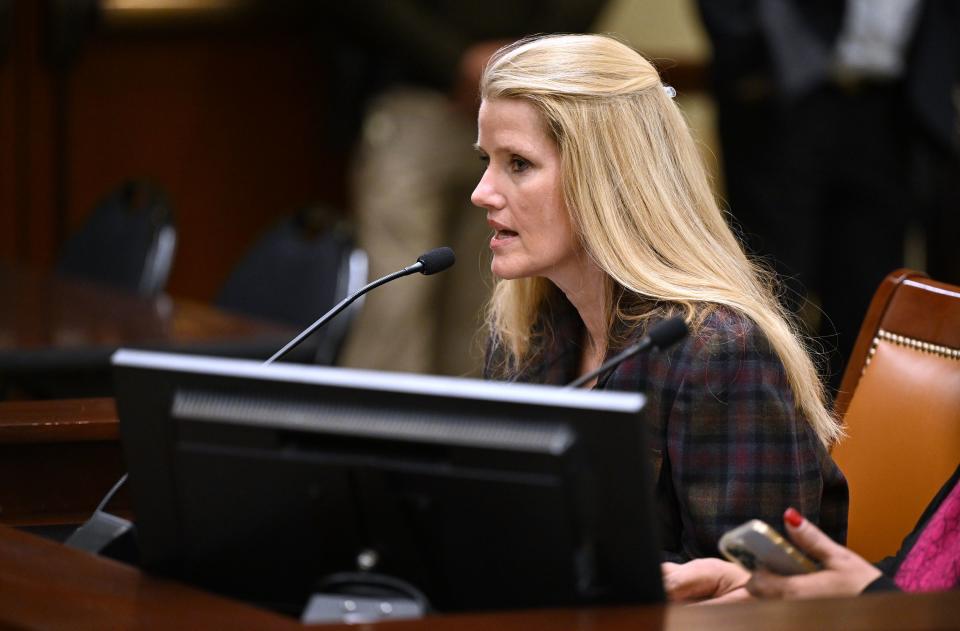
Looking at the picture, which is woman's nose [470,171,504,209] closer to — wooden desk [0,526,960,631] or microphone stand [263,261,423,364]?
microphone stand [263,261,423,364]

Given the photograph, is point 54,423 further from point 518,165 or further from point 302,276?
point 302,276

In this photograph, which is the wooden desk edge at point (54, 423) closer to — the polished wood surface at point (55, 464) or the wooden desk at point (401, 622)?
the polished wood surface at point (55, 464)

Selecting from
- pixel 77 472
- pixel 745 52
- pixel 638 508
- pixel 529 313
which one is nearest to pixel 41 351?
pixel 77 472

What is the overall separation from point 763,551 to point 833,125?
8.72 ft

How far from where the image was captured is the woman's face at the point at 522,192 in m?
1.76

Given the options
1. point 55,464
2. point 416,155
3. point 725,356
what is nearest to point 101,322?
→ point 55,464

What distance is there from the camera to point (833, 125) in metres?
3.73

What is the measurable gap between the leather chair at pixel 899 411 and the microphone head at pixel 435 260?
493 mm

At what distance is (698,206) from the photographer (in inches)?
69.8

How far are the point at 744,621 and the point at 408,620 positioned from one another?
9.5 inches

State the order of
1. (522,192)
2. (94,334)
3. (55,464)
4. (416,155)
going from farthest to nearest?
1. (416,155)
2. (94,334)
3. (55,464)
4. (522,192)

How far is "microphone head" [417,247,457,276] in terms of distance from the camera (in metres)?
1.81

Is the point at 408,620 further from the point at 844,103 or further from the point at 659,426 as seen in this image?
the point at 844,103

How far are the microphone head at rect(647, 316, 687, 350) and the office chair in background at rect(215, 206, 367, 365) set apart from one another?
1437 mm
